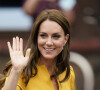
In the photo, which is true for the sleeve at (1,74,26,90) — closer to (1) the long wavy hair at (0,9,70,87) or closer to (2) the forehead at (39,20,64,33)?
(1) the long wavy hair at (0,9,70,87)

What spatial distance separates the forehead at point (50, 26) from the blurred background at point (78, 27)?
4.60 metres

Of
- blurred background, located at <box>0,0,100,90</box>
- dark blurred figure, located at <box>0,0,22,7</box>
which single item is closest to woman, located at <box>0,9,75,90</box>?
blurred background, located at <box>0,0,100,90</box>

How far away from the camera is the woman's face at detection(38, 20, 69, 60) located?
14.0ft

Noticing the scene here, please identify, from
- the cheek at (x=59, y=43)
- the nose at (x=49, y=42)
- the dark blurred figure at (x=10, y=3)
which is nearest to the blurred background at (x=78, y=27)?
the dark blurred figure at (x=10, y=3)

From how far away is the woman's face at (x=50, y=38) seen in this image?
14.0 ft

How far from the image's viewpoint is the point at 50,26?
14.0 feet

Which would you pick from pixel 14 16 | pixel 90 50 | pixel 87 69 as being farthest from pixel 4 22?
pixel 87 69

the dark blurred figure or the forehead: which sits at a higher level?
the forehead

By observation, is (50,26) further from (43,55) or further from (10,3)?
(10,3)

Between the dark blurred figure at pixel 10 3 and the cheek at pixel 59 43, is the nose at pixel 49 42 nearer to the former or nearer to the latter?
the cheek at pixel 59 43

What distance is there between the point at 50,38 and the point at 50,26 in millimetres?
106

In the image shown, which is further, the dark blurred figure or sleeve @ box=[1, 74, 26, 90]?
the dark blurred figure

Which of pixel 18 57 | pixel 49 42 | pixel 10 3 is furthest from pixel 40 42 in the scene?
pixel 10 3

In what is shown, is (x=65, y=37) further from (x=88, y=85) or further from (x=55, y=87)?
(x=88, y=85)
